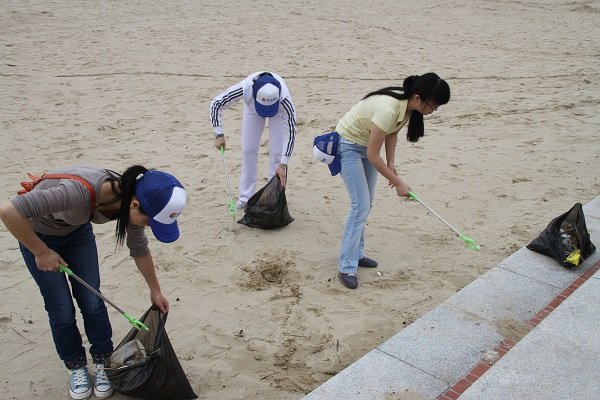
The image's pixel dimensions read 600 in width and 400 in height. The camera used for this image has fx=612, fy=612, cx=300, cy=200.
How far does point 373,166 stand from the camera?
413cm

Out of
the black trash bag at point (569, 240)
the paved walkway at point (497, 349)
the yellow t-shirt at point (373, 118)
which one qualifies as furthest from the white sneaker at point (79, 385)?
the black trash bag at point (569, 240)

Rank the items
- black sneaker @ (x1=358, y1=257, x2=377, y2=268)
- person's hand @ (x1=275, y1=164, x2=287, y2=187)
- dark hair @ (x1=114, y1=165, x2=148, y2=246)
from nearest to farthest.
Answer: dark hair @ (x1=114, y1=165, x2=148, y2=246) < black sneaker @ (x1=358, y1=257, x2=377, y2=268) < person's hand @ (x1=275, y1=164, x2=287, y2=187)

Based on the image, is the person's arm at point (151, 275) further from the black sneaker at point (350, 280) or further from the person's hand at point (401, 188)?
the person's hand at point (401, 188)

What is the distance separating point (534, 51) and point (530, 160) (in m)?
6.69

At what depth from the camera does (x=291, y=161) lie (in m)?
6.91

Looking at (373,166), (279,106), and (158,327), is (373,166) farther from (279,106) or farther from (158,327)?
(158,327)

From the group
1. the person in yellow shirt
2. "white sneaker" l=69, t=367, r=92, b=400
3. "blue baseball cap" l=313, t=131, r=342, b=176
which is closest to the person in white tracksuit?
"blue baseball cap" l=313, t=131, r=342, b=176

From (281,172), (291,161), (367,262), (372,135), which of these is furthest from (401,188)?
(291,161)

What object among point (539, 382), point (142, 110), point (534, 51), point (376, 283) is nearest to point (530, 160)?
point (376, 283)

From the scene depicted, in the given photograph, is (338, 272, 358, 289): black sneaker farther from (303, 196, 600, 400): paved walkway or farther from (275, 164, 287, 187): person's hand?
(275, 164, 287, 187): person's hand

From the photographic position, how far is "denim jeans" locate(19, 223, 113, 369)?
2.96 meters

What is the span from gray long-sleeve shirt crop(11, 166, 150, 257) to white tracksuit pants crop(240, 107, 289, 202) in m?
2.37

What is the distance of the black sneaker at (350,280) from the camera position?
4359mm

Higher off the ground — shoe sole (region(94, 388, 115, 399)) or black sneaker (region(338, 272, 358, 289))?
black sneaker (region(338, 272, 358, 289))
